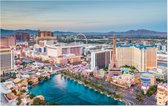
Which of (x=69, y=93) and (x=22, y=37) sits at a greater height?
(x=22, y=37)

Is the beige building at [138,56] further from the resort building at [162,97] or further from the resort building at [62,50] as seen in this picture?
the resort building at [62,50]

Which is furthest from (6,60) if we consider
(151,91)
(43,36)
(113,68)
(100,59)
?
(43,36)

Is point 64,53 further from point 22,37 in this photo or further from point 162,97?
point 162,97

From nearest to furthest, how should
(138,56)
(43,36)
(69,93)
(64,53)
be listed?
(69,93) → (138,56) → (64,53) → (43,36)

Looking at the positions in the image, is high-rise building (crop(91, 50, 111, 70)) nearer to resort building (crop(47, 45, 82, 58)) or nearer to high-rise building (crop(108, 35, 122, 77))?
high-rise building (crop(108, 35, 122, 77))

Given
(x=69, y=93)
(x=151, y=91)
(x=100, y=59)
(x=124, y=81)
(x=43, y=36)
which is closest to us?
(x=151, y=91)

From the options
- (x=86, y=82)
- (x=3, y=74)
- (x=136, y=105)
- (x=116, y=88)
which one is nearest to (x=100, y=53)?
(x=86, y=82)
